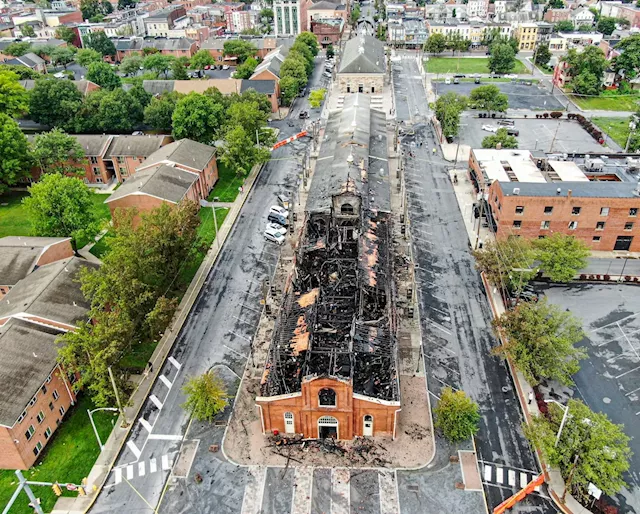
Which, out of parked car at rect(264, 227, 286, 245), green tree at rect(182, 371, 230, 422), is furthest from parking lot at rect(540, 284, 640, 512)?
parked car at rect(264, 227, 286, 245)

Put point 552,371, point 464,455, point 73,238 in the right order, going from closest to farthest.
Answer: point 464,455, point 552,371, point 73,238

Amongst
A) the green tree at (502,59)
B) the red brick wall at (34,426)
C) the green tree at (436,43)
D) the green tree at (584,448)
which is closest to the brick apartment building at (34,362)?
the red brick wall at (34,426)

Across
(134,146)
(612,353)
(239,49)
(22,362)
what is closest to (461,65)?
(239,49)

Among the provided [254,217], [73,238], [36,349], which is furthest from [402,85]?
[36,349]

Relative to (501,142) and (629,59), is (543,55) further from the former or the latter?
(501,142)

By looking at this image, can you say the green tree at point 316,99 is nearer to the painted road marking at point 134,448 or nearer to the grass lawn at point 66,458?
the grass lawn at point 66,458

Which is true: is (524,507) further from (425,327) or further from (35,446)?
(35,446)
